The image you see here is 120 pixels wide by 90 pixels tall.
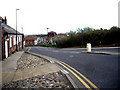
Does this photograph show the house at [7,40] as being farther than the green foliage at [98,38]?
No

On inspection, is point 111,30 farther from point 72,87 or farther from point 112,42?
point 72,87

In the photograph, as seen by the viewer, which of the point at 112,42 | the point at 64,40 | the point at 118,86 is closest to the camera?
the point at 118,86

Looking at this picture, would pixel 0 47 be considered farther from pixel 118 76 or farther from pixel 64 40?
pixel 64 40

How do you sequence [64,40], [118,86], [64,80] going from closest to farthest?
[118,86], [64,80], [64,40]

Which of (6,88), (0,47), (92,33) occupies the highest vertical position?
(92,33)

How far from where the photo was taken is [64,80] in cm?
627

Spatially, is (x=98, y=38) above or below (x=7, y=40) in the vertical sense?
above

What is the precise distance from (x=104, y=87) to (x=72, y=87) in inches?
43.5

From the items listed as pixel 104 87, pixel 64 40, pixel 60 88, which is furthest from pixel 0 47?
pixel 64 40

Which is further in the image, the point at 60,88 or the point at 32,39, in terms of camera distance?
the point at 32,39

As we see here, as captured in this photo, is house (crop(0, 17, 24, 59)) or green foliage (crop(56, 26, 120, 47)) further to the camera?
green foliage (crop(56, 26, 120, 47))

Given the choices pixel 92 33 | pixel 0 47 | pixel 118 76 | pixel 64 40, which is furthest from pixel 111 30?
pixel 118 76

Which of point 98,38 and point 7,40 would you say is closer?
point 7,40

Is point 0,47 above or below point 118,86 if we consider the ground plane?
above
